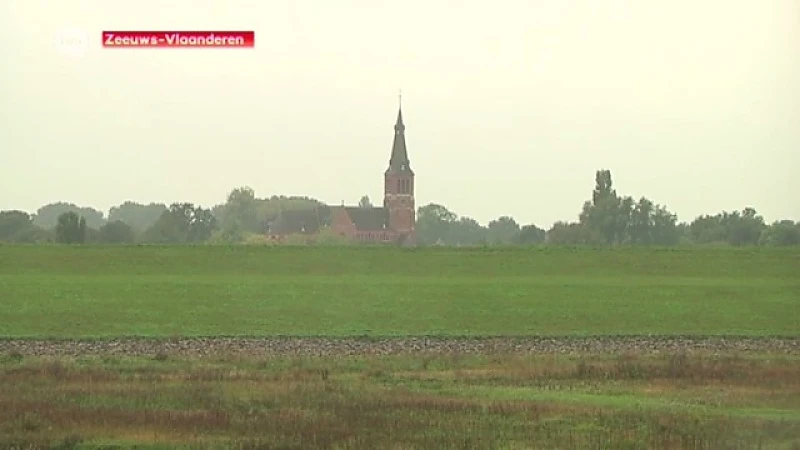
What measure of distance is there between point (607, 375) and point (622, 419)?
5897 millimetres

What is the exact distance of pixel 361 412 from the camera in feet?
50.2

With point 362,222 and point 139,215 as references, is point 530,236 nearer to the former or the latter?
point 362,222

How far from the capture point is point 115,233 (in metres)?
35.4

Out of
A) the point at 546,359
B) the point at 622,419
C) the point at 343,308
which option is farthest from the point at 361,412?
the point at 343,308

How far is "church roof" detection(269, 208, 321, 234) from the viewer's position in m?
38.0

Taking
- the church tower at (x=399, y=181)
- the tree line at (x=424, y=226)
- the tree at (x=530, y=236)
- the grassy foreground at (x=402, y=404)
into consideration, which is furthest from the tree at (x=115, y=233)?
the tree at (x=530, y=236)

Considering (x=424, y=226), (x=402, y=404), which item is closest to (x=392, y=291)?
(x=424, y=226)

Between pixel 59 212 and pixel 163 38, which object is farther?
pixel 59 212

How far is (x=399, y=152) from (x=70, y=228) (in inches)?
416

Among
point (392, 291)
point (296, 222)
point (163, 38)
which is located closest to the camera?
point (163, 38)

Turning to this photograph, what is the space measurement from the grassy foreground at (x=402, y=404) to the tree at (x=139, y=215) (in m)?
3.31

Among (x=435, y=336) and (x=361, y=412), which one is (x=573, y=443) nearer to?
(x=361, y=412)

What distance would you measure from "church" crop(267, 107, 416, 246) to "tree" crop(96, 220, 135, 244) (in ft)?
14.7

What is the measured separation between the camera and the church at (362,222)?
36562 mm
